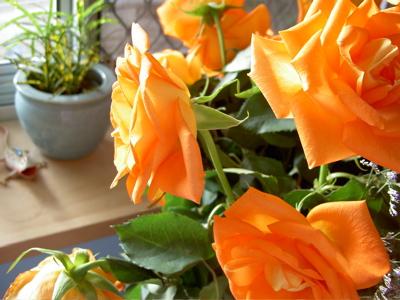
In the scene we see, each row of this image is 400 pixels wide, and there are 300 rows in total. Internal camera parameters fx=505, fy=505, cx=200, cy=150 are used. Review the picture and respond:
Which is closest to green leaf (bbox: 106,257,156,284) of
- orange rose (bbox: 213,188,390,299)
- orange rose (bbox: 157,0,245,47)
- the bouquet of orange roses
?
the bouquet of orange roses

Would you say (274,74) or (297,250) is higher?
(274,74)

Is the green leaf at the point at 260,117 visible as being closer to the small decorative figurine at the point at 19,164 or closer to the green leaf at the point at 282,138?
the green leaf at the point at 282,138

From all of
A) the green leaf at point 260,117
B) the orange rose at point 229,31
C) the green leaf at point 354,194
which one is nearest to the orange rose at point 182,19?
the orange rose at point 229,31

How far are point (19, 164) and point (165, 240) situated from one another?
338 mm

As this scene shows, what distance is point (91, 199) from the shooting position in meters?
0.63

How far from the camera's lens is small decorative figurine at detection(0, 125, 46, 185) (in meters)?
0.64

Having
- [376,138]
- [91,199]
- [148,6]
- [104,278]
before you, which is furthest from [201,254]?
[148,6]

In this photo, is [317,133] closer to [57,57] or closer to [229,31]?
[229,31]

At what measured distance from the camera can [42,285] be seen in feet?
1.17

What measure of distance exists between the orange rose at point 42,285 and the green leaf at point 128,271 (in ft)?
0.06

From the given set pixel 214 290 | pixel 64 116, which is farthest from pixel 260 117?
pixel 64 116

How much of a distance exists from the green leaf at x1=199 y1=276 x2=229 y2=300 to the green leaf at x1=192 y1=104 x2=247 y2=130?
0.46 feet

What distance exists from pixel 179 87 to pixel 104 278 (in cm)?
18

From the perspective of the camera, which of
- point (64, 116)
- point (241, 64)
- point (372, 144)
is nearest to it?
point (372, 144)
